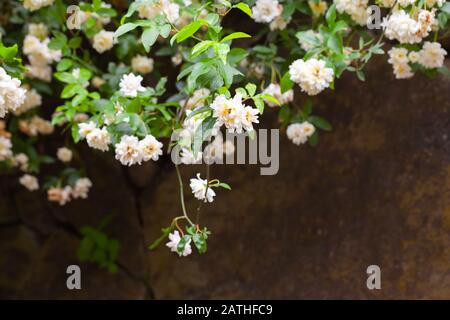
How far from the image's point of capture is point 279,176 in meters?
2.52

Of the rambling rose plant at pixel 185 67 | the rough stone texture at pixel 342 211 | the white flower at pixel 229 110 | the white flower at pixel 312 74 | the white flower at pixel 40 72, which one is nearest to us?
the white flower at pixel 229 110

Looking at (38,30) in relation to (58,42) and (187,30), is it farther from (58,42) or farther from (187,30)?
(187,30)

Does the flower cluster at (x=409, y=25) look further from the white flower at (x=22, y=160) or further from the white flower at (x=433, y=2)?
the white flower at (x=22, y=160)

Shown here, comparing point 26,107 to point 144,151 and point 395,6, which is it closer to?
point 144,151

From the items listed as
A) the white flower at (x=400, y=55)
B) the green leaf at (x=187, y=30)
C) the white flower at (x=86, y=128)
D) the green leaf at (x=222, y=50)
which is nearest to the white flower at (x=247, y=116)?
the green leaf at (x=222, y=50)

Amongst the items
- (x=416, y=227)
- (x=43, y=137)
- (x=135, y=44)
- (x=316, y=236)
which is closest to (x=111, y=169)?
(x=43, y=137)

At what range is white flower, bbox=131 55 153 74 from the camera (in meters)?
2.27

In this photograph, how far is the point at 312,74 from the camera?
180 centimetres

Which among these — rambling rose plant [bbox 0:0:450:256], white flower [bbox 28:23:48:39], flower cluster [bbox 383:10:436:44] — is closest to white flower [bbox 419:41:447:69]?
rambling rose plant [bbox 0:0:450:256]

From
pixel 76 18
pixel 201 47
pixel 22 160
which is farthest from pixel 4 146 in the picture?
pixel 201 47

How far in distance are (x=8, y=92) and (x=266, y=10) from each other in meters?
0.80

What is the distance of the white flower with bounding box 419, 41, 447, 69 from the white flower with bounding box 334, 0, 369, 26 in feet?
0.65

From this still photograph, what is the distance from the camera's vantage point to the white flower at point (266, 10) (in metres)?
1.99

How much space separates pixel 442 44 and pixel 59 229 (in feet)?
5.65
